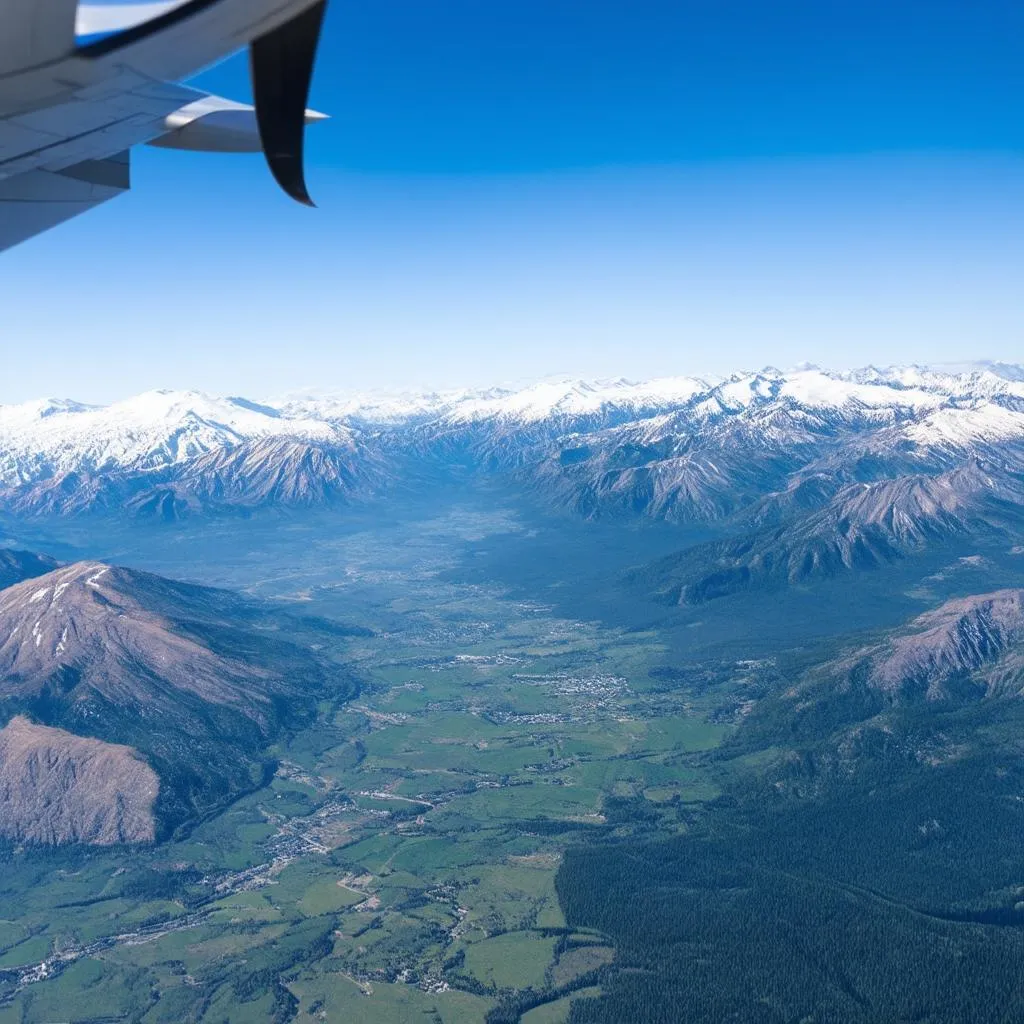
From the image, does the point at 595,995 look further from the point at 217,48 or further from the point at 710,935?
the point at 217,48

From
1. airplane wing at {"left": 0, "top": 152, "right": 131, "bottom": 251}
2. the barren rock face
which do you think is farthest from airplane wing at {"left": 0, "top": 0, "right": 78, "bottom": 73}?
the barren rock face

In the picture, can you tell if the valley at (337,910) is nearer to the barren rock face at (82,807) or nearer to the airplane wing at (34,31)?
the barren rock face at (82,807)

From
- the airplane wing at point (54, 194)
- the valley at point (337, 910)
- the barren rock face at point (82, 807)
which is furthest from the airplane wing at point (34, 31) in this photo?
the barren rock face at point (82, 807)

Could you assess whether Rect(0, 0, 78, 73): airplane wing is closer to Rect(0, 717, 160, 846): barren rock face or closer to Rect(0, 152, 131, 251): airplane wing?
Rect(0, 152, 131, 251): airplane wing

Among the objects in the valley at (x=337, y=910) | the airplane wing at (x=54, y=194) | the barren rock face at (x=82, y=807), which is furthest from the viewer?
the barren rock face at (x=82, y=807)

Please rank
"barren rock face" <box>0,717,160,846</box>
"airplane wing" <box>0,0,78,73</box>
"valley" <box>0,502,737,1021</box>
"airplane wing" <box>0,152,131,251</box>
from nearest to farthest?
"airplane wing" <box>0,0,78,73</box> < "airplane wing" <box>0,152,131,251</box> < "valley" <box>0,502,737,1021</box> < "barren rock face" <box>0,717,160,846</box>

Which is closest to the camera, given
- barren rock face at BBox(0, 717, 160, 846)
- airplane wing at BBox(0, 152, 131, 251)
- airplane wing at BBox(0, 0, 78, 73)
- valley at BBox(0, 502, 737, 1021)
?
airplane wing at BBox(0, 0, 78, 73)

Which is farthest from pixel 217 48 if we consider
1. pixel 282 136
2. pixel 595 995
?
pixel 595 995

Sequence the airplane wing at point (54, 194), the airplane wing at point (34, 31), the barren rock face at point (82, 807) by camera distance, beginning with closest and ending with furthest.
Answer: the airplane wing at point (34, 31), the airplane wing at point (54, 194), the barren rock face at point (82, 807)

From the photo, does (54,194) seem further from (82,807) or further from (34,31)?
(82,807)

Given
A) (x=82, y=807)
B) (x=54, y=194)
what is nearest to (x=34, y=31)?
(x=54, y=194)

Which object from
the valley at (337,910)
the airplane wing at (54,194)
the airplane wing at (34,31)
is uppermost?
the airplane wing at (34,31)
